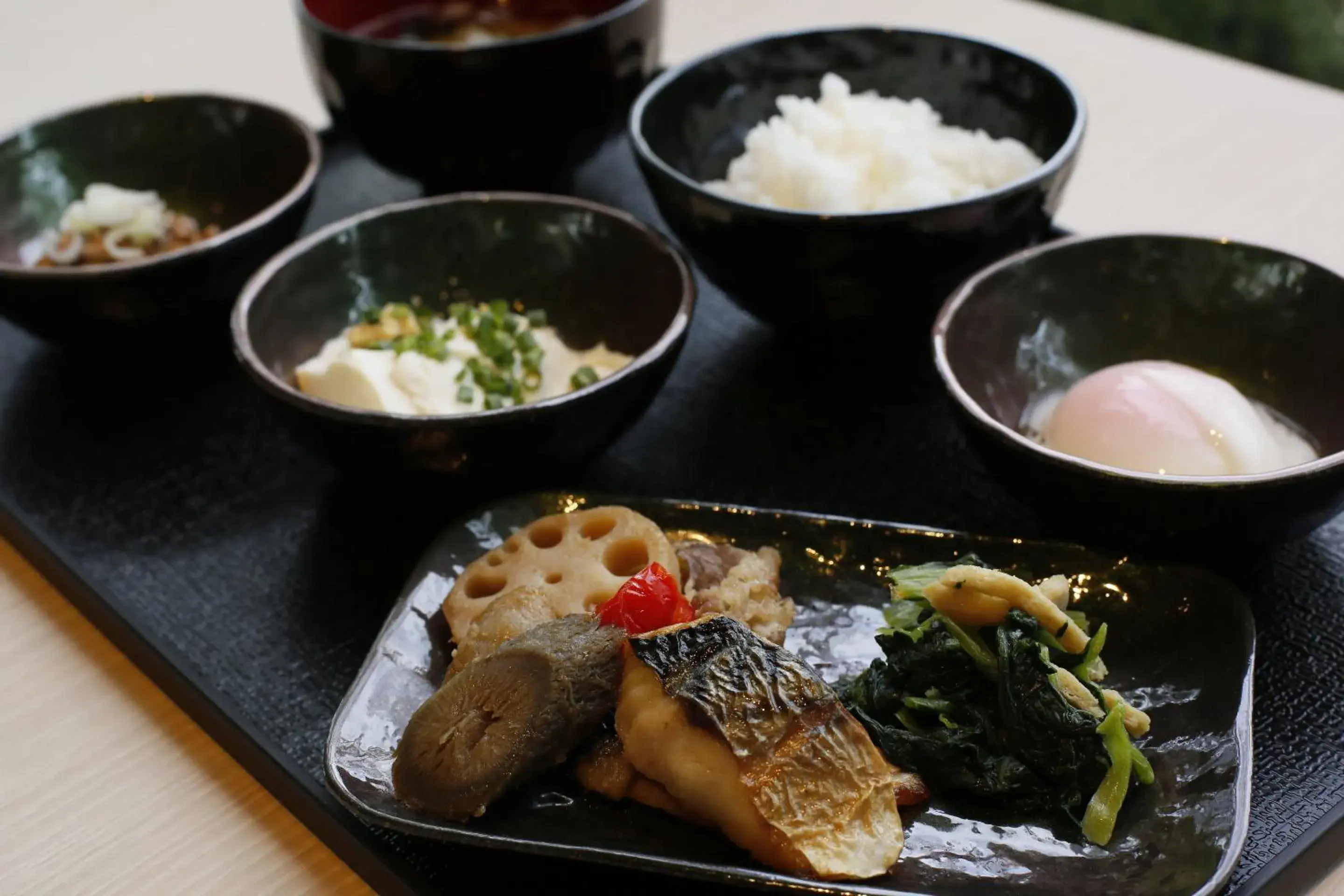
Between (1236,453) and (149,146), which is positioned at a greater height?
(1236,453)

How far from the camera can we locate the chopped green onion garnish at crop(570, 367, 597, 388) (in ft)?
6.16

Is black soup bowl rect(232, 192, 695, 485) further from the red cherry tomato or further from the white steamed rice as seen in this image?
the red cherry tomato

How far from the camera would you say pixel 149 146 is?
2.49m

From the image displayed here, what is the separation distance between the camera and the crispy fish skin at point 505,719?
1.26m

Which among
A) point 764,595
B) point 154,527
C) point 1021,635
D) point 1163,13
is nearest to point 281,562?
point 154,527

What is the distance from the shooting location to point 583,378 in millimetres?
1884

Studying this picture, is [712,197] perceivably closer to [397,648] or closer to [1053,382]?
[1053,382]

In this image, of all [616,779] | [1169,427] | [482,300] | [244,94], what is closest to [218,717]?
[616,779]

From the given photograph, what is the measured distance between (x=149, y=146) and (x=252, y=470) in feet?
2.92

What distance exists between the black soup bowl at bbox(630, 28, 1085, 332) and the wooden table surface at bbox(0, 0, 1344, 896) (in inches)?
12.9

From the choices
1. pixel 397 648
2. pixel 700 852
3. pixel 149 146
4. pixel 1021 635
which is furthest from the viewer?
pixel 149 146

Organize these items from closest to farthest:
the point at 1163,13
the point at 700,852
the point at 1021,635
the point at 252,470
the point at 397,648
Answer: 1. the point at 700,852
2. the point at 1021,635
3. the point at 397,648
4. the point at 252,470
5. the point at 1163,13

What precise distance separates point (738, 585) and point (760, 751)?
0.91 feet

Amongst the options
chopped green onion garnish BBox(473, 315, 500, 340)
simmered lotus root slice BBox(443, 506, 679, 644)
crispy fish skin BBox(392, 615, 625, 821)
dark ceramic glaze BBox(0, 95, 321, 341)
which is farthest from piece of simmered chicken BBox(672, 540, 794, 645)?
dark ceramic glaze BBox(0, 95, 321, 341)
